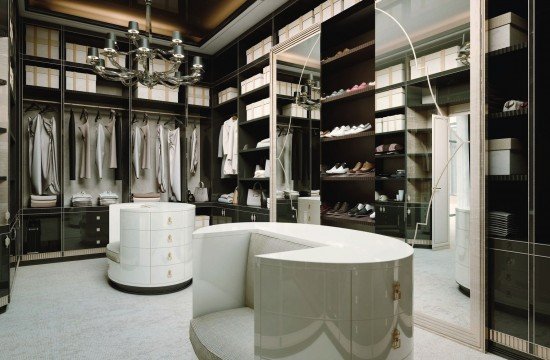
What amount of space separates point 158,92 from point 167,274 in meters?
3.18

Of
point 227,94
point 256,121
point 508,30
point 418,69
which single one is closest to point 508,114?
point 508,30

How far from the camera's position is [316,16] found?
151 inches

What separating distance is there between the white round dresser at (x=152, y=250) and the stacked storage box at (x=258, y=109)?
1779mm

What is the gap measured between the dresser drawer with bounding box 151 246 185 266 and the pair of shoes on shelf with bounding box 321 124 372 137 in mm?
1878

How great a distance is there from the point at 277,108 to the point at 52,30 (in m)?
3.29

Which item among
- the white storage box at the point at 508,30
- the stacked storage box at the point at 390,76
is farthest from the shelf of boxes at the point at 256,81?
the white storage box at the point at 508,30

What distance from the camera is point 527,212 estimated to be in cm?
228

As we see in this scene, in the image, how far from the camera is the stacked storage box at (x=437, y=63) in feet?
8.40

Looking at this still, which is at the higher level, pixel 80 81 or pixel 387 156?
pixel 80 81

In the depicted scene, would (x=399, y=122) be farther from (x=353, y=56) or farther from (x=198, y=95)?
(x=198, y=95)

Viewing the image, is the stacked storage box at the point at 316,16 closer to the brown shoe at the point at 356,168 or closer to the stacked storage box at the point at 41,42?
the brown shoe at the point at 356,168

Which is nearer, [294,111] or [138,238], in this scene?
[138,238]

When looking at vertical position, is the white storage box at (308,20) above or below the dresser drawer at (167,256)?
above

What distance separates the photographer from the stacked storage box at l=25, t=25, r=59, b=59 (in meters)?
4.76
